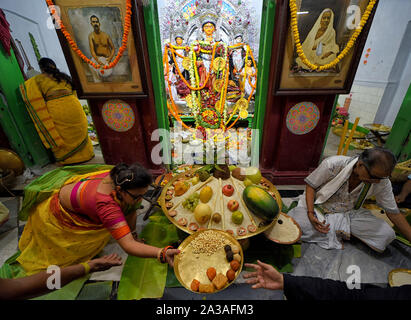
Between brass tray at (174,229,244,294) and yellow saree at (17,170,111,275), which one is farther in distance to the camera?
yellow saree at (17,170,111,275)

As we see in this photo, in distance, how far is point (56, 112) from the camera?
12.1 ft

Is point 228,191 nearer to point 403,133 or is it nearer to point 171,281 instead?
point 171,281

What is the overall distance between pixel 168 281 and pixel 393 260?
2.54m

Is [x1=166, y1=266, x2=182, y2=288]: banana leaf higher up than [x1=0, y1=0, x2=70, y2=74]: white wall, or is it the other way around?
[x1=0, y1=0, x2=70, y2=74]: white wall

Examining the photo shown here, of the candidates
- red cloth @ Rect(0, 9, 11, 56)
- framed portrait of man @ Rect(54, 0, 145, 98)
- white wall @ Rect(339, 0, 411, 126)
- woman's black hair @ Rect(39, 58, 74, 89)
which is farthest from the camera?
white wall @ Rect(339, 0, 411, 126)

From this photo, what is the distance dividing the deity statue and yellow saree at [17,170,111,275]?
364 centimetres

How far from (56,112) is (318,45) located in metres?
4.66

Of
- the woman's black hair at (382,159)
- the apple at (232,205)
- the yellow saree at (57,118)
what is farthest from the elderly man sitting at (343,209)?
the yellow saree at (57,118)

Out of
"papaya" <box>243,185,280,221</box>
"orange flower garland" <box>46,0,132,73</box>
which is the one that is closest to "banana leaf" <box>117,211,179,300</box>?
"papaya" <box>243,185,280,221</box>

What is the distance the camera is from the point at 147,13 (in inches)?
96.7

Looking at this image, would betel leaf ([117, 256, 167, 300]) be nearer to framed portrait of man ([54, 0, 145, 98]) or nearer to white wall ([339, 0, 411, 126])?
framed portrait of man ([54, 0, 145, 98])

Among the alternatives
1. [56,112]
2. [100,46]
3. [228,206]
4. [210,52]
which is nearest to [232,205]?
[228,206]

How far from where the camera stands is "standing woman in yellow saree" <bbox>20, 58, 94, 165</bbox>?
346cm

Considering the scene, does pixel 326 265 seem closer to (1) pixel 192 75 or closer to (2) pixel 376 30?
(1) pixel 192 75
